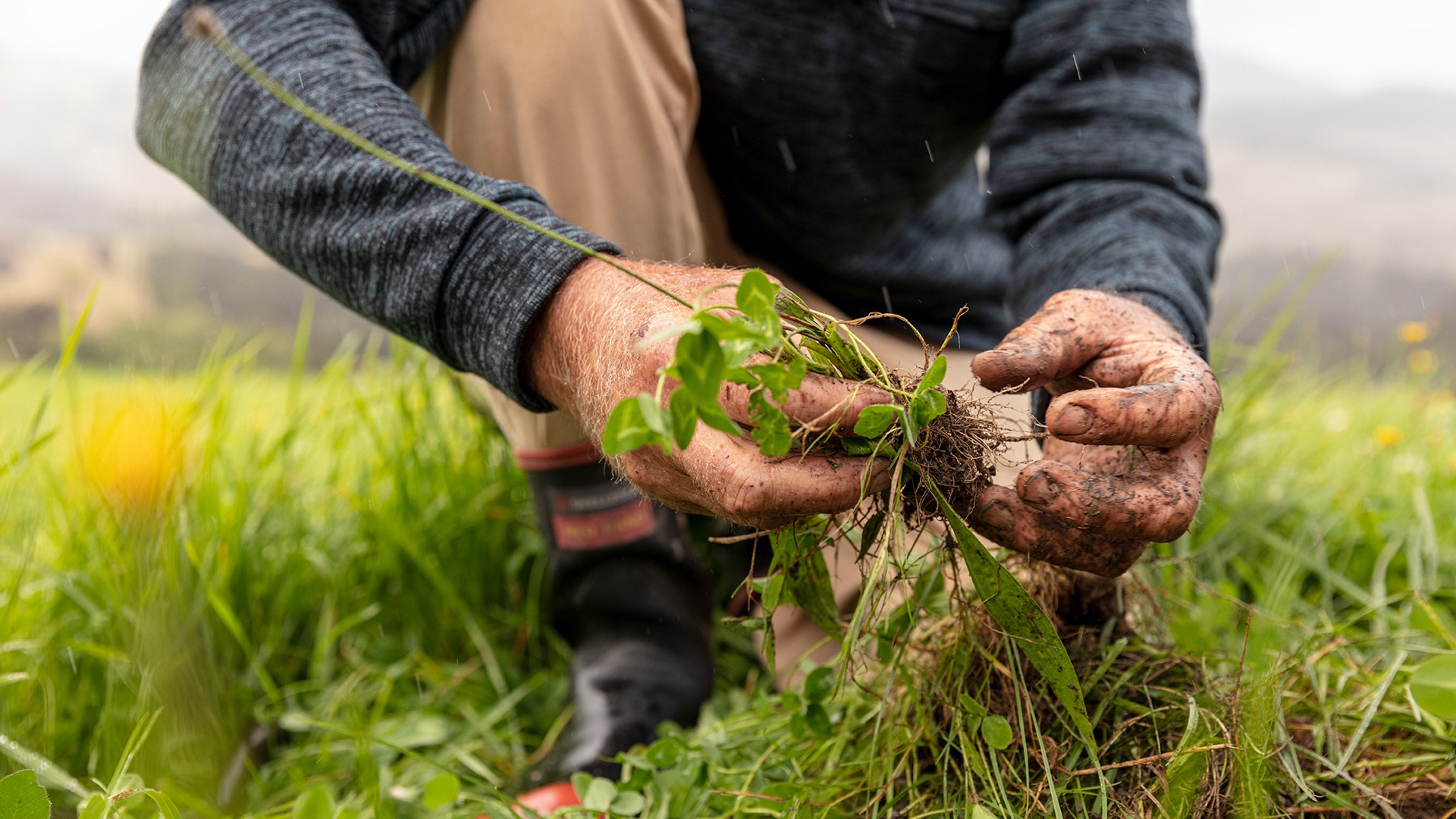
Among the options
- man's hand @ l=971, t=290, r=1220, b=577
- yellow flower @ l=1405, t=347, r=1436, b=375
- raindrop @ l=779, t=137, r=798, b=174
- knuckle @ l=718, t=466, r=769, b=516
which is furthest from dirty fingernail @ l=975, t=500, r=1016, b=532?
yellow flower @ l=1405, t=347, r=1436, b=375

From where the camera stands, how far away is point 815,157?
5.59ft

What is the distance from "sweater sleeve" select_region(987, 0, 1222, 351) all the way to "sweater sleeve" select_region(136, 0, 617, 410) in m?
0.77

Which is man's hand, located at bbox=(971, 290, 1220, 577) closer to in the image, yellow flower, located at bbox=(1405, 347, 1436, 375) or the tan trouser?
the tan trouser

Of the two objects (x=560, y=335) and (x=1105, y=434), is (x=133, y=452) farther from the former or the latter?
(x=1105, y=434)

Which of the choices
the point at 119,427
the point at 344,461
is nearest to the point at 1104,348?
the point at 119,427

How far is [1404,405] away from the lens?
2982 millimetres

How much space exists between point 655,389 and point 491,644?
3.65ft

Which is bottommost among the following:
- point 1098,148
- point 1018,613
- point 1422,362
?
point 1422,362

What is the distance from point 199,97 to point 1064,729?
4.48ft

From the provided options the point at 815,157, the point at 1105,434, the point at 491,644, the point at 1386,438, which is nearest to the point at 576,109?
the point at 815,157

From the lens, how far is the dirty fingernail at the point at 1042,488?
0.88 m

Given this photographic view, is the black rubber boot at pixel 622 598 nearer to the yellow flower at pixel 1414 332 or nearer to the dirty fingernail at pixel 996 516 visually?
the dirty fingernail at pixel 996 516

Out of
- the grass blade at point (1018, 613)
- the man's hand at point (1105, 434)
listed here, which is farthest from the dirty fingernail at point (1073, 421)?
the grass blade at point (1018, 613)

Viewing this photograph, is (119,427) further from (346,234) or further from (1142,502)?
(1142,502)
